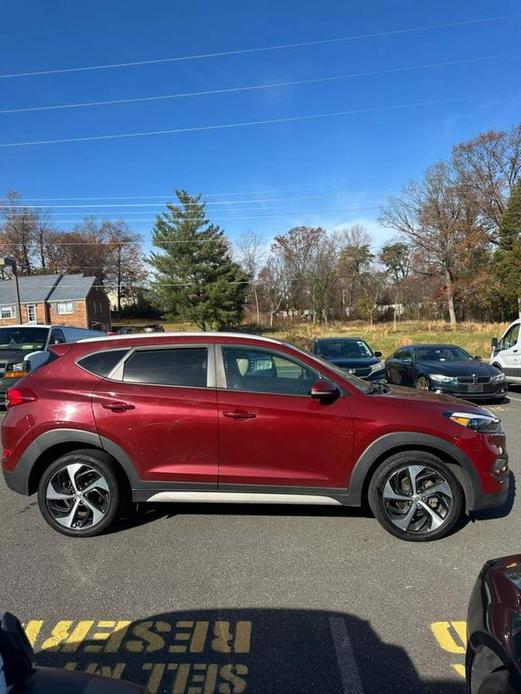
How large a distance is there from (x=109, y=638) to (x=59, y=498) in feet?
5.70

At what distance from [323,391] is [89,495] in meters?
2.20

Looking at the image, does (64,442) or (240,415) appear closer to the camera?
(240,415)

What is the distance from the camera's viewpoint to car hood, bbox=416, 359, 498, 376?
11.5 m

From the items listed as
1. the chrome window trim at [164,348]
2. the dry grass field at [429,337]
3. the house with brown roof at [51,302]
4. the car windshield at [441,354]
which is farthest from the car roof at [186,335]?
the house with brown roof at [51,302]

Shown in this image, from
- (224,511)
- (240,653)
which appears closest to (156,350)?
(224,511)

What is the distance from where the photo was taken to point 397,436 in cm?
411

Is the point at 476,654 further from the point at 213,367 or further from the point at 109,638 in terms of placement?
the point at 213,367

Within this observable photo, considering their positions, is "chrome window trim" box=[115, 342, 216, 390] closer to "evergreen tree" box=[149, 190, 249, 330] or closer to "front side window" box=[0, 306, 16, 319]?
"evergreen tree" box=[149, 190, 249, 330]

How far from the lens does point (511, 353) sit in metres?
13.0

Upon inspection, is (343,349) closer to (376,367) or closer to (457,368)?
(376,367)

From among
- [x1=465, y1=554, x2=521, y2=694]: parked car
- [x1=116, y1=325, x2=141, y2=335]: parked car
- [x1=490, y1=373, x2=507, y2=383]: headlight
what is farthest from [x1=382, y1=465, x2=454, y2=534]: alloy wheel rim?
[x1=490, y1=373, x2=507, y2=383]: headlight

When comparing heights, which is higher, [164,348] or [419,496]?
[164,348]

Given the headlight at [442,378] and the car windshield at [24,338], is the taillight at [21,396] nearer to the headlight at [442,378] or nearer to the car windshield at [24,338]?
the car windshield at [24,338]

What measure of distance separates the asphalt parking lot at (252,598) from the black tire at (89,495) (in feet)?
0.35
